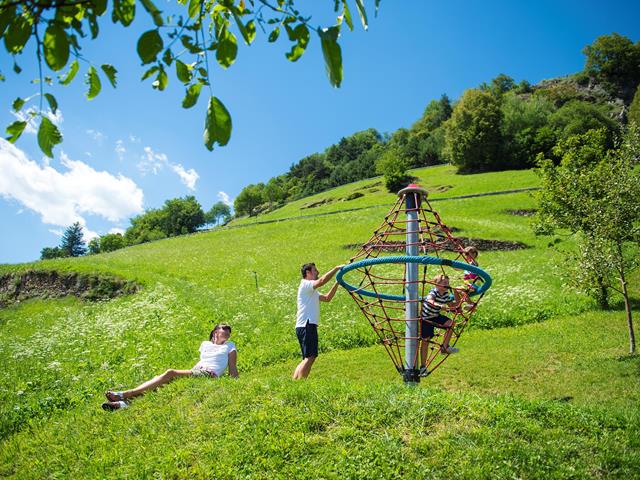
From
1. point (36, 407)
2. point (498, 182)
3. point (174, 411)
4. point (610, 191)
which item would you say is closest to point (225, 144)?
point (174, 411)

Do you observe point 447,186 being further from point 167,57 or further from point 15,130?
point 15,130

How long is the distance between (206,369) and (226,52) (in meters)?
7.66

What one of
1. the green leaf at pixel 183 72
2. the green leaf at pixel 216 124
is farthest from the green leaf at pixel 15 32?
the green leaf at pixel 216 124

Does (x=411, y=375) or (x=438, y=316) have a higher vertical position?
(x=438, y=316)

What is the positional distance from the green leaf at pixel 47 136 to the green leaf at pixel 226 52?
0.92m

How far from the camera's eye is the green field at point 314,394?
5.47 meters

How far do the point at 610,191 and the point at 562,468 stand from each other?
10513 mm

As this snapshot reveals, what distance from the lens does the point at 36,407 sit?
9492mm

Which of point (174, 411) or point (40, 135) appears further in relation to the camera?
point (174, 411)

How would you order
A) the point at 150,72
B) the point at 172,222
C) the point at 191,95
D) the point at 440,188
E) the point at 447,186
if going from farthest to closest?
the point at 172,222 → the point at 447,186 → the point at 440,188 → the point at 191,95 → the point at 150,72

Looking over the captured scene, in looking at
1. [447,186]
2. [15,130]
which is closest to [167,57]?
[15,130]

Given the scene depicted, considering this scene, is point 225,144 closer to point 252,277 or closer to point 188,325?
point 188,325

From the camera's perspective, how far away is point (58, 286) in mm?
26688

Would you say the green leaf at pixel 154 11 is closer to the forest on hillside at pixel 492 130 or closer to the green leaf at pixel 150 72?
the green leaf at pixel 150 72
